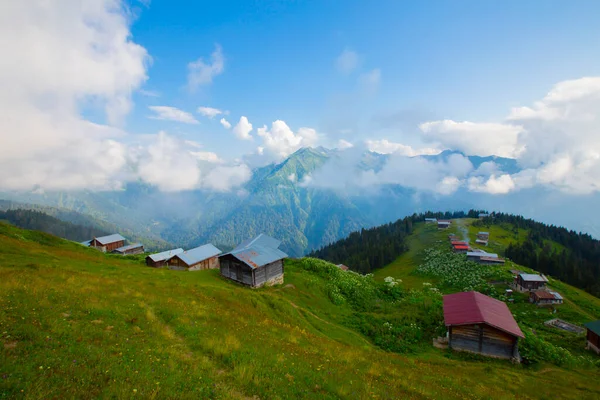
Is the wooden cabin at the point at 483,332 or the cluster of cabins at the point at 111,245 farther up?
the cluster of cabins at the point at 111,245

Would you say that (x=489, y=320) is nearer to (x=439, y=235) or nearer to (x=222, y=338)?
(x=222, y=338)

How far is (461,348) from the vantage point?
32281 mm

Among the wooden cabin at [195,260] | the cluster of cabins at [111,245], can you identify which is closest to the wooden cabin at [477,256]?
the wooden cabin at [195,260]

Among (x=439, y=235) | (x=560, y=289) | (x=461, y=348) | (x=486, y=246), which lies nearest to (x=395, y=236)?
(x=439, y=235)

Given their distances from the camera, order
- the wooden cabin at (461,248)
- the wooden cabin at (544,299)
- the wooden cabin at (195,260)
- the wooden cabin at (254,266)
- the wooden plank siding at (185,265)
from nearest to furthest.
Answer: the wooden cabin at (254,266) < the wooden plank siding at (185,265) < the wooden cabin at (195,260) < the wooden cabin at (544,299) < the wooden cabin at (461,248)

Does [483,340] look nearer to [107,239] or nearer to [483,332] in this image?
[483,332]

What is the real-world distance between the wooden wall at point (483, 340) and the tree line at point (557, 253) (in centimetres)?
9885

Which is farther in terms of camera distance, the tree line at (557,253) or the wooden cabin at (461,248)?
the wooden cabin at (461,248)

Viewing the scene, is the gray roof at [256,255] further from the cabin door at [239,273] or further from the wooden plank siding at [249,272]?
the cabin door at [239,273]

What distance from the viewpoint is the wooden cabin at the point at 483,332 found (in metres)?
30.9

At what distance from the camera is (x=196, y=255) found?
6544 cm

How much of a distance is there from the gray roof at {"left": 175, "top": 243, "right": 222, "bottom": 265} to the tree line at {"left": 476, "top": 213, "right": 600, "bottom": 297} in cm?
12377

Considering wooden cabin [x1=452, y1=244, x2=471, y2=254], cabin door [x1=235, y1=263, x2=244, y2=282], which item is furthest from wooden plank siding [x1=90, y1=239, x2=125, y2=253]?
wooden cabin [x1=452, y1=244, x2=471, y2=254]

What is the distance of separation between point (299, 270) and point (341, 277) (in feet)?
26.3
